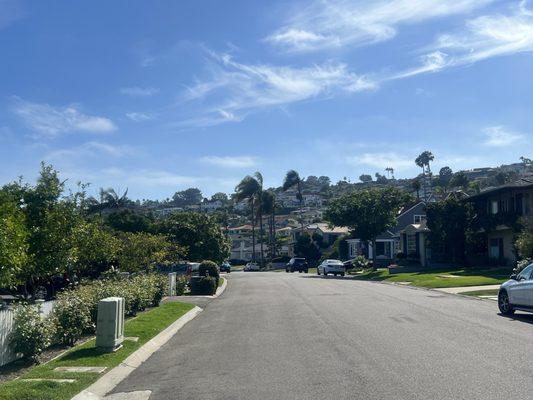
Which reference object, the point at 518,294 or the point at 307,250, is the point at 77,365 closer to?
the point at 518,294

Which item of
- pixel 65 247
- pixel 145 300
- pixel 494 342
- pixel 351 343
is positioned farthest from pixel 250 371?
pixel 145 300

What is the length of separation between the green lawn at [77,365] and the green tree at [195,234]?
2543 centimetres

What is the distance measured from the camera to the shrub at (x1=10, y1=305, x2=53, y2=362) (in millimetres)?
11492

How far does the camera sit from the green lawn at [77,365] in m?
8.82

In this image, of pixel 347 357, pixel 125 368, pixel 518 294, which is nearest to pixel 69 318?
pixel 125 368

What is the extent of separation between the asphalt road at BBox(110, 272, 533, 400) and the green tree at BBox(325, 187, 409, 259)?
3671cm

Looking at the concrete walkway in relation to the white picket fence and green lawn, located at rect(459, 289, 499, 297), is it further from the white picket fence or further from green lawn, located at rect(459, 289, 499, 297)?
the white picket fence

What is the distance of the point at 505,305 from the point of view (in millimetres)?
19172

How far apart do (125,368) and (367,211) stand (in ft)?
155

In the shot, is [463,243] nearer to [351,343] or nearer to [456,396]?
[351,343]

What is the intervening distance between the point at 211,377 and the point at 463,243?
4412cm

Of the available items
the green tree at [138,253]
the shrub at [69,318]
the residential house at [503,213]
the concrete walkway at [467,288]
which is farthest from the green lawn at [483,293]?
the shrub at [69,318]

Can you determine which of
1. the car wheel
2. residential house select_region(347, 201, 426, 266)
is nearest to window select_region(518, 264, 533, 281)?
the car wheel

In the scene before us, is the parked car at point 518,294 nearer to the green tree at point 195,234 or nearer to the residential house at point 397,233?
the green tree at point 195,234
